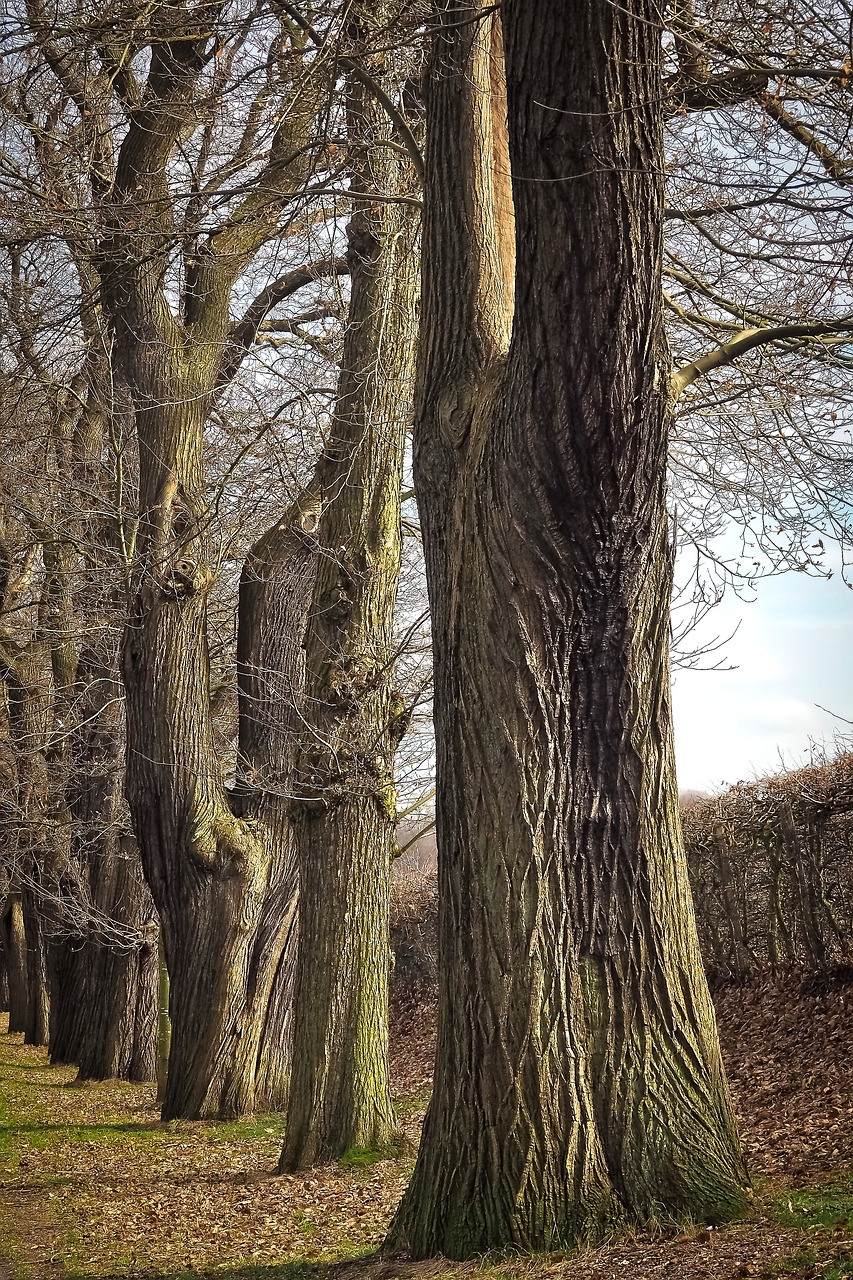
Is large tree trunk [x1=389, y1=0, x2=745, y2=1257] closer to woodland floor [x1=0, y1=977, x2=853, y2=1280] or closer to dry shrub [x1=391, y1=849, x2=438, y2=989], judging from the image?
woodland floor [x1=0, y1=977, x2=853, y2=1280]

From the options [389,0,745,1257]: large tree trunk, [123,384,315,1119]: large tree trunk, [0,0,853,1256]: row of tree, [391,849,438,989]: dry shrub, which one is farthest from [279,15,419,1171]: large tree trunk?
[391,849,438,989]: dry shrub

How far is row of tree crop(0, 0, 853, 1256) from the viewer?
4.58 meters

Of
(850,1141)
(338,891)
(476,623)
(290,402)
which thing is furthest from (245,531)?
(850,1141)

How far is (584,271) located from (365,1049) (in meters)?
5.82

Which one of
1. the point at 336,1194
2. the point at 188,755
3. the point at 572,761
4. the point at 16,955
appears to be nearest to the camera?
the point at 572,761

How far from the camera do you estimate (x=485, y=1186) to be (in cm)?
451

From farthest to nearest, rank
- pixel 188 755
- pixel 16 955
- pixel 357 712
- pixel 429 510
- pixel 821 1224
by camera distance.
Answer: pixel 16 955 < pixel 188 755 < pixel 357 712 < pixel 429 510 < pixel 821 1224

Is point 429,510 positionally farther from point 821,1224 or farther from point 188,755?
point 188,755

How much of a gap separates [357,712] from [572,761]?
12.3ft

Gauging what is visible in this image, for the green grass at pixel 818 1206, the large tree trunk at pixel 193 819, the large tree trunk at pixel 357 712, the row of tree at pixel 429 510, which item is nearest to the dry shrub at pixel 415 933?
the row of tree at pixel 429 510

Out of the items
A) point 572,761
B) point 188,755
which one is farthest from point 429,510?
point 188,755

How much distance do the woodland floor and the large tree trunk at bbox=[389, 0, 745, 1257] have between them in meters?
0.27

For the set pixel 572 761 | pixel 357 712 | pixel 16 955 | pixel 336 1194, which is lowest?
pixel 336 1194

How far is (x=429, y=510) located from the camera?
5.51 meters
